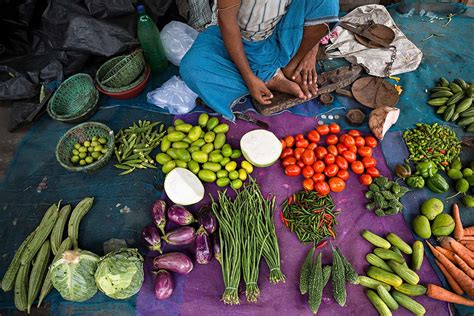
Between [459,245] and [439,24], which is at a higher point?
[439,24]

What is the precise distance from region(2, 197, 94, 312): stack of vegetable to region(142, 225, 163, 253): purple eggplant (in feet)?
1.97

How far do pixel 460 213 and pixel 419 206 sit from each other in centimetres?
37

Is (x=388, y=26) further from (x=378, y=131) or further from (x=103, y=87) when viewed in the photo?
(x=103, y=87)

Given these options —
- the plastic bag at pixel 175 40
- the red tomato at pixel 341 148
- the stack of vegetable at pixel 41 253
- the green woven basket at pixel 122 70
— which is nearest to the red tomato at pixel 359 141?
the red tomato at pixel 341 148

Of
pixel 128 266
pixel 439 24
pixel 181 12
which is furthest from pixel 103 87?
pixel 439 24

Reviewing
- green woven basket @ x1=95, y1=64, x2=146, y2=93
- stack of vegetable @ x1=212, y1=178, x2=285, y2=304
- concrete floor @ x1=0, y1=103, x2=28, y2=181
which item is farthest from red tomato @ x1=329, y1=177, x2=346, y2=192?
concrete floor @ x1=0, y1=103, x2=28, y2=181

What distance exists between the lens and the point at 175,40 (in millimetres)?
3793

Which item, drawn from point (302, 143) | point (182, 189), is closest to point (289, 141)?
point (302, 143)

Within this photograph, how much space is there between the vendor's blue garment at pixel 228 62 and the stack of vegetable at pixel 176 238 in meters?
1.20

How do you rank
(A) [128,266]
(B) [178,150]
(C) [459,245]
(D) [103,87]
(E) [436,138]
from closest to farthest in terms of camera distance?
(A) [128,266] < (C) [459,245] < (B) [178,150] < (E) [436,138] < (D) [103,87]

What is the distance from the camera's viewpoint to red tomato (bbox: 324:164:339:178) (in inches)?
114

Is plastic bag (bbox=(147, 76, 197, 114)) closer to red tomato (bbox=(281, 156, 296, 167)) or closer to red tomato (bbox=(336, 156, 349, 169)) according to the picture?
red tomato (bbox=(281, 156, 296, 167))

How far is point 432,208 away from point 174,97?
9.35ft

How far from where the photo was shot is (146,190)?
2.97 metres
